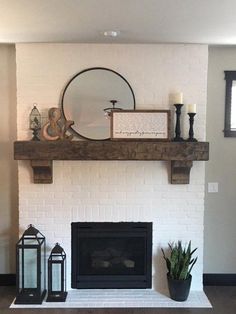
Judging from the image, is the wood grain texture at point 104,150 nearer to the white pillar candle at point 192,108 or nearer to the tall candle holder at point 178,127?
the tall candle holder at point 178,127

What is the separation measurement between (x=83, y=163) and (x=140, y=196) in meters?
0.63

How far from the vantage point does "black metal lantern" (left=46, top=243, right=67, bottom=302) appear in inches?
138

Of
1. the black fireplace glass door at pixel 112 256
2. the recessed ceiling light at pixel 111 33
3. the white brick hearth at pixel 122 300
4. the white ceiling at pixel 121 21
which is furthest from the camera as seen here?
the black fireplace glass door at pixel 112 256

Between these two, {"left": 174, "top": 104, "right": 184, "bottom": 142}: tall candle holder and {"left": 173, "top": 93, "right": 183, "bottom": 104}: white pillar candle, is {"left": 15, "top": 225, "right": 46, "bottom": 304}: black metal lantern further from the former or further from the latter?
{"left": 173, "top": 93, "right": 183, "bottom": 104}: white pillar candle

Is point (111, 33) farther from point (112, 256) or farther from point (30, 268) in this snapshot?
point (30, 268)

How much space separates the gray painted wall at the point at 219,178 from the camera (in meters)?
3.86

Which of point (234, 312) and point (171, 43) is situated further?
point (171, 43)

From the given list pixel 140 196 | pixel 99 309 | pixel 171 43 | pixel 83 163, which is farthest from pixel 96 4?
pixel 99 309

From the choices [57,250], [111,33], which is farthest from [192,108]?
[57,250]

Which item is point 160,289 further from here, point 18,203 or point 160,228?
point 18,203

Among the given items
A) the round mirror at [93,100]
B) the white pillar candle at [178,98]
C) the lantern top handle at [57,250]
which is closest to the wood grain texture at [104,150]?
the round mirror at [93,100]

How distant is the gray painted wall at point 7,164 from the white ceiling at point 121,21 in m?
0.34

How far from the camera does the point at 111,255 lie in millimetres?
3797

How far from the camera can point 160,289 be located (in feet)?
12.2
